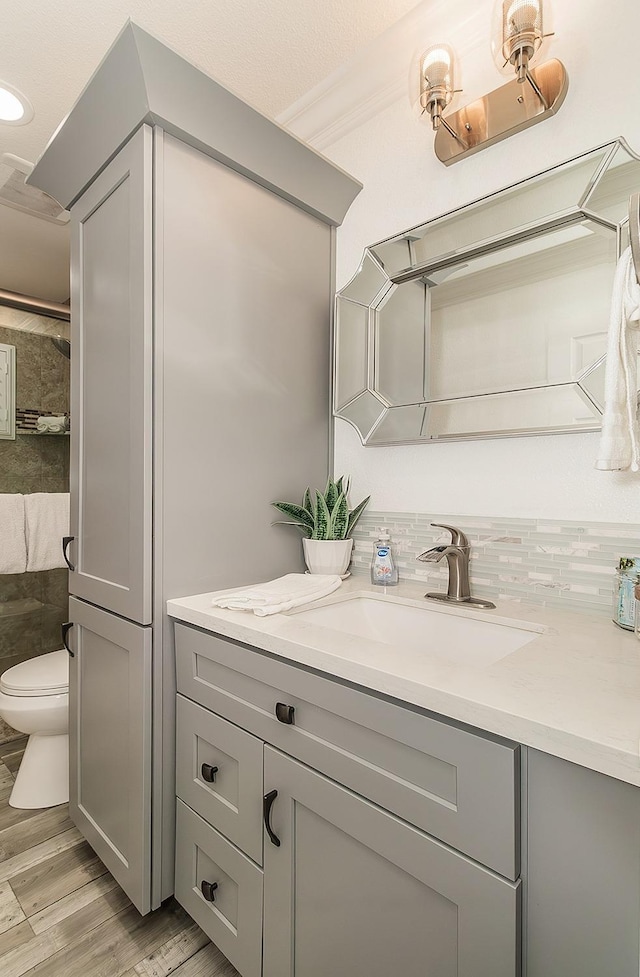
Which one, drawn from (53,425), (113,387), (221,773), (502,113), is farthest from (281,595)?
(53,425)

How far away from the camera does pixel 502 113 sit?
129 cm

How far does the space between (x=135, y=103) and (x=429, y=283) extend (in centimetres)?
86

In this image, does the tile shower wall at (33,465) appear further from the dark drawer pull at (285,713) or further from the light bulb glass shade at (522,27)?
the light bulb glass shade at (522,27)

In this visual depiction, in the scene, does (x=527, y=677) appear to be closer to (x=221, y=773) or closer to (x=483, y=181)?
(x=221, y=773)

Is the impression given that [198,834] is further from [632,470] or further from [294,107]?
[294,107]

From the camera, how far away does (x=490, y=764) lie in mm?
662

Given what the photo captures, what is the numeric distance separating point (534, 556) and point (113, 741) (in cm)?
122

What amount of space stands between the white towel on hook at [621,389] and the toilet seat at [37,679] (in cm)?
187

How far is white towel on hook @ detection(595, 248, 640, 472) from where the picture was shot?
3.29 feet

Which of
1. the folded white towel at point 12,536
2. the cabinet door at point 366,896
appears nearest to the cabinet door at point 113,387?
the cabinet door at point 366,896

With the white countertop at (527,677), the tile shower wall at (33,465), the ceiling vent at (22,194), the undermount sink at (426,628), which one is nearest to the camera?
the white countertop at (527,677)

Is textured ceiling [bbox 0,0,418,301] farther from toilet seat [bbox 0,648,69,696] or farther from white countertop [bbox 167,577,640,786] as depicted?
toilet seat [bbox 0,648,69,696]

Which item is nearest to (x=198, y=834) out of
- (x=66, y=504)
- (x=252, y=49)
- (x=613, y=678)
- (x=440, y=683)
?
(x=440, y=683)

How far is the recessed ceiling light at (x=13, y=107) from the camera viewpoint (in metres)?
1.68
